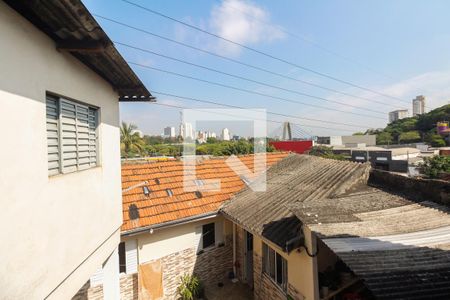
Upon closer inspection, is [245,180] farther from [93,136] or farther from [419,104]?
[419,104]

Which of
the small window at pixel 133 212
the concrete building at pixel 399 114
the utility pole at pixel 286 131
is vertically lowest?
the small window at pixel 133 212

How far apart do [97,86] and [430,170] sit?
31.3 metres

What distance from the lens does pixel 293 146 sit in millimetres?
48031

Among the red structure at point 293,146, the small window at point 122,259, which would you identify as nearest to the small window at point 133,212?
the small window at point 122,259

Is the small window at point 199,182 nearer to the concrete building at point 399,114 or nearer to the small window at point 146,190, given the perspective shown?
the small window at point 146,190

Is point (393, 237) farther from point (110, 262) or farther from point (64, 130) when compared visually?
point (110, 262)

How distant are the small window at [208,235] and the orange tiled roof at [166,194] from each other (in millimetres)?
1031

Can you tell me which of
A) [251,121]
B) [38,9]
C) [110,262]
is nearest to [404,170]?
[251,121]

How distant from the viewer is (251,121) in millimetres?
16375

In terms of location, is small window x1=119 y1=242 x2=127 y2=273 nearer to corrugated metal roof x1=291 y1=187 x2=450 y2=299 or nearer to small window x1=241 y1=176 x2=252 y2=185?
corrugated metal roof x1=291 y1=187 x2=450 y2=299

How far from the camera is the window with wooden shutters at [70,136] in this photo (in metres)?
3.91

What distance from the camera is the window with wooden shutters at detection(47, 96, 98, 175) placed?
391cm

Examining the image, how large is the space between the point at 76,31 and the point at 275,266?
8.42m

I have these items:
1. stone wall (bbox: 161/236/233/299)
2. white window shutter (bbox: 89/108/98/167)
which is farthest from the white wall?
stone wall (bbox: 161/236/233/299)
